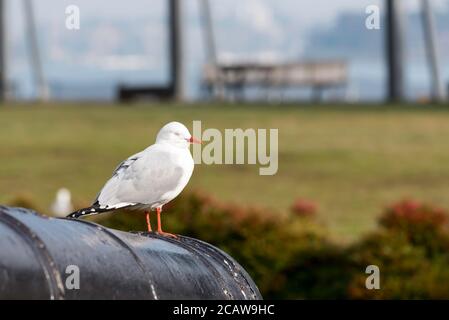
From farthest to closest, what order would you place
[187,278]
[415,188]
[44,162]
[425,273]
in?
[44,162] < [415,188] < [425,273] < [187,278]

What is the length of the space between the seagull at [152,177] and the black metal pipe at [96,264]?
0.34 ft

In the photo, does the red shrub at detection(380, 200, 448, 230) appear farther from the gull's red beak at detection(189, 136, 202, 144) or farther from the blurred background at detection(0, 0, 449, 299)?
the gull's red beak at detection(189, 136, 202, 144)

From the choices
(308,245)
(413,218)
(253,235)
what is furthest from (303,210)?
(413,218)

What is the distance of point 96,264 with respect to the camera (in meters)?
3.78

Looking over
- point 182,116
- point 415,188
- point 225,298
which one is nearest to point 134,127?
point 182,116

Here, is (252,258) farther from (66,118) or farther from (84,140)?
(66,118)

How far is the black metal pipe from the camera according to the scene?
3.57m

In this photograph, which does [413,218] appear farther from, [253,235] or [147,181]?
[147,181]

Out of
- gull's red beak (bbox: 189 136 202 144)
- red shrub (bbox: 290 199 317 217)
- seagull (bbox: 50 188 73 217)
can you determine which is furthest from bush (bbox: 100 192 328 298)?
gull's red beak (bbox: 189 136 202 144)

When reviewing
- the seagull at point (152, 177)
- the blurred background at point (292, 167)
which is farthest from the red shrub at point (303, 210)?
the seagull at point (152, 177)

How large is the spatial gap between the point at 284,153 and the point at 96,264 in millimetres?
21120

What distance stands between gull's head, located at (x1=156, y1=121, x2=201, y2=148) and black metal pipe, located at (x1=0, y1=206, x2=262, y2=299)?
330mm

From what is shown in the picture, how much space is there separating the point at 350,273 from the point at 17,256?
9070 millimetres
